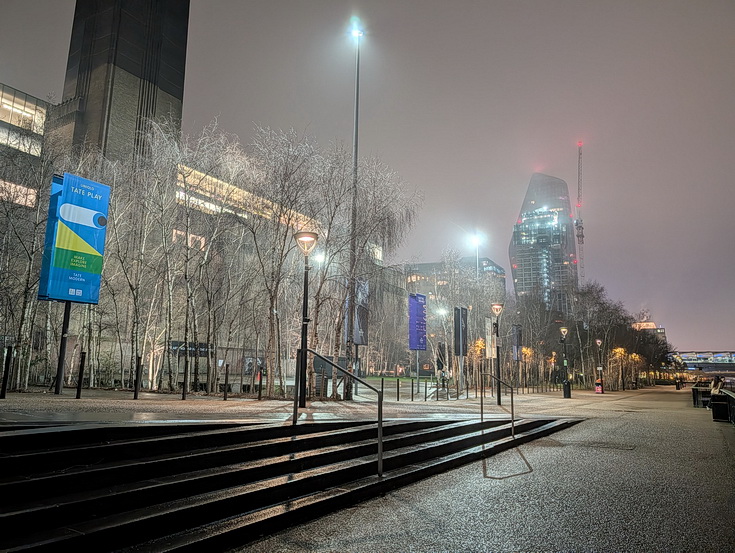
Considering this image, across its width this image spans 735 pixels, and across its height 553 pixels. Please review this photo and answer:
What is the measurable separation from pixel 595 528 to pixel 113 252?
918 inches

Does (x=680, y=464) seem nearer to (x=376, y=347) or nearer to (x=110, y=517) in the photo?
(x=110, y=517)

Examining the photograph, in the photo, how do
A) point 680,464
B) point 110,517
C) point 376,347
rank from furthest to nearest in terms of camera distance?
point 376,347
point 680,464
point 110,517

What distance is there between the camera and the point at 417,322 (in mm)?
24938

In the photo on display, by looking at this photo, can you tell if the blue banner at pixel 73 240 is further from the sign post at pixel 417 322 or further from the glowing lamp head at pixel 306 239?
the sign post at pixel 417 322

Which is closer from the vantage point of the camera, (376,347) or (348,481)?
(348,481)

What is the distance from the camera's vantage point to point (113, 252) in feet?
74.9

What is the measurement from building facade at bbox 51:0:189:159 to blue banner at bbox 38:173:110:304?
180 ft

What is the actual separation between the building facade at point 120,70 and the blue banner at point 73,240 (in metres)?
54.8

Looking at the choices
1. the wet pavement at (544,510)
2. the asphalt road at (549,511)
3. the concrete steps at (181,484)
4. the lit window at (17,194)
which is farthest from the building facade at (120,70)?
the asphalt road at (549,511)

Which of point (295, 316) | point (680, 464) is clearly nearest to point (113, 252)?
point (295, 316)

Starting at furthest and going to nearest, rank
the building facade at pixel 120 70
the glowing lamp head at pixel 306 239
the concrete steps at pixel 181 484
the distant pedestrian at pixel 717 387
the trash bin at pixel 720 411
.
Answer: the building facade at pixel 120 70
the distant pedestrian at pixel 717 387
the trash bin at pixel 720 411
the glowing lamp head at pixel 306 239
the concrete steps at pixel 181 484

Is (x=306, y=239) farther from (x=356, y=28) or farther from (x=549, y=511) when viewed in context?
(x=356, y=28)

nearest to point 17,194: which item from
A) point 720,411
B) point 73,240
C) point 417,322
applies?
point 73,240

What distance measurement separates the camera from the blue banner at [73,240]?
41.5 ft
